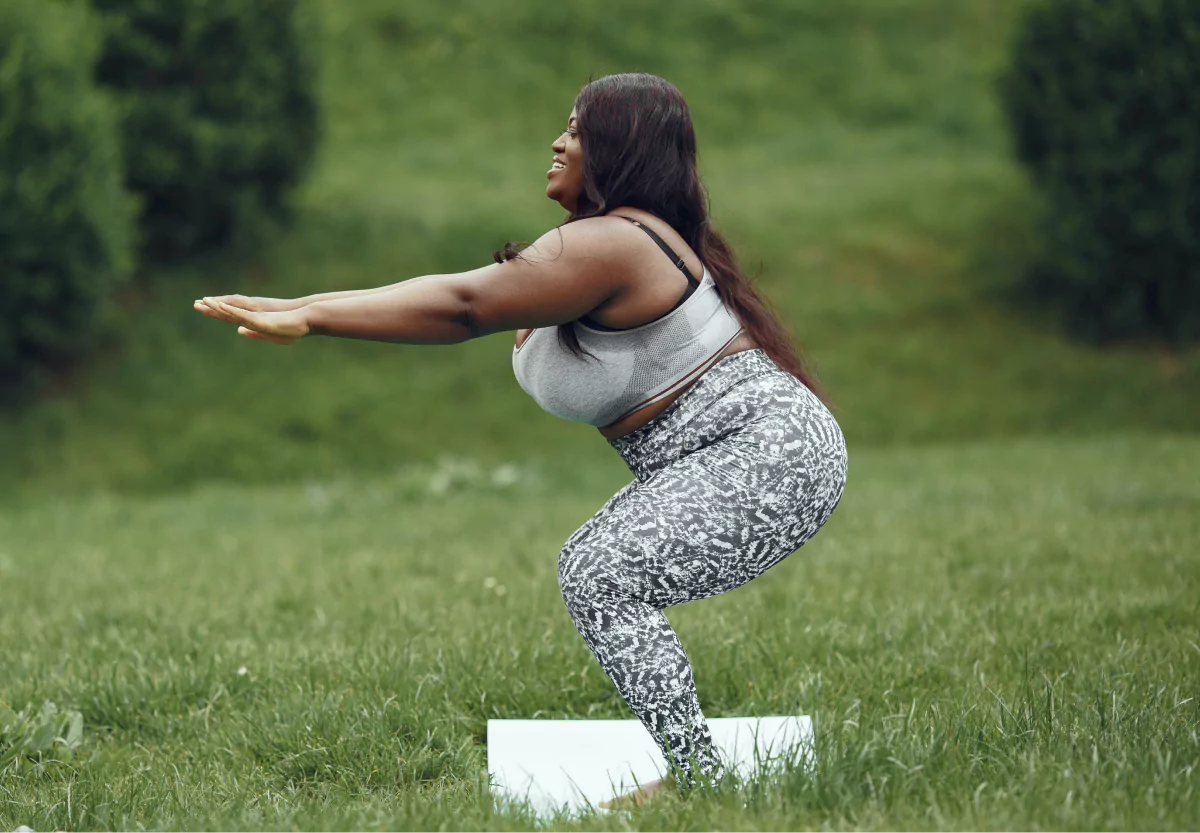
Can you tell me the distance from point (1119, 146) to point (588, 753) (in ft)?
39.4

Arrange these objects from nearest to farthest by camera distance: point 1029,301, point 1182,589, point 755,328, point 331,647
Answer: point 755,328
point 331,647
point 1182,589
point 1029,301

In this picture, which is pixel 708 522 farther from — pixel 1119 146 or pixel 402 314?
pixel 1119 146

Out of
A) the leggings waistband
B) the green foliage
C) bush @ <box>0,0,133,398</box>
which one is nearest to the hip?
the leggings waistband

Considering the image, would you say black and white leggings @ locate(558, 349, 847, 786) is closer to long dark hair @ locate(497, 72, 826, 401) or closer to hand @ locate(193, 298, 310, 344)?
long dark hair @ locate(497, 72, 826, 401)

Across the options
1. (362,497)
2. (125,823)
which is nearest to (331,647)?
(125,823)

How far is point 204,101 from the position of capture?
537 inches

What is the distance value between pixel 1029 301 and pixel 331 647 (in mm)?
12782

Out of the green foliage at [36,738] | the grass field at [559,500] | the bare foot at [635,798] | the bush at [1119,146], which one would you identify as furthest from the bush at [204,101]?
the bare foot at [635,798]

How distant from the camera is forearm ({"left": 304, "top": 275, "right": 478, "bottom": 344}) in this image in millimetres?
2777

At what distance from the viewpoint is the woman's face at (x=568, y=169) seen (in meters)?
3.16

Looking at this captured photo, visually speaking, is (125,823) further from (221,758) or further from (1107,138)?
(1107,138)

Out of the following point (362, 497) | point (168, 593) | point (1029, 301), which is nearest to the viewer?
point (168, 593)

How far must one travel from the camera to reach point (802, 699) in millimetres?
3846

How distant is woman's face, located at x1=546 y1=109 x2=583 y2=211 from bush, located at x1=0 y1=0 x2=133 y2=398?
975 cm
